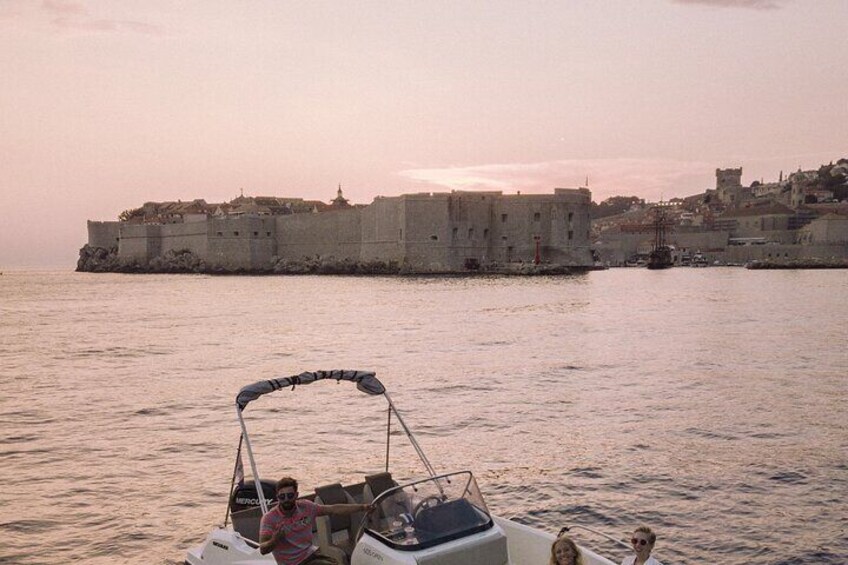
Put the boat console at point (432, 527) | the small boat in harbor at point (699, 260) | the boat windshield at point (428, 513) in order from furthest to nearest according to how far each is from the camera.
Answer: the small boat in harbor at point (699, 260) → the boat windshield at point (428, 513) → the boat console at point (432, 527)

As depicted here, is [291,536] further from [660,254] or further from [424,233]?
[660,254]

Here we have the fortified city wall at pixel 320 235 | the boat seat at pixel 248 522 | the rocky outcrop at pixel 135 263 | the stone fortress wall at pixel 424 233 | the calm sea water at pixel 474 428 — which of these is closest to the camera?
the boat seat at pixel 248 522

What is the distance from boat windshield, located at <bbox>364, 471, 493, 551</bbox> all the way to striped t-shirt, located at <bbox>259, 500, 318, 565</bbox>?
0.55m

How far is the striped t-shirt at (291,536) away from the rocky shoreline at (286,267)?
294ft

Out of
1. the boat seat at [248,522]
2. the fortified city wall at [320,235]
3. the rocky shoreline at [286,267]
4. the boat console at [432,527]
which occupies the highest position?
the fortified city wall at [320,235]

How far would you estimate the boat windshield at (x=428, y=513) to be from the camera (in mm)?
5777

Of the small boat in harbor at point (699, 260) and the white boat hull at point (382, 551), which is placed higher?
the small boat in harbor at point (699, 260)

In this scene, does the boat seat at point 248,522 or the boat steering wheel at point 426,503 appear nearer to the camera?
A: the boat steering wheel at point 426,503

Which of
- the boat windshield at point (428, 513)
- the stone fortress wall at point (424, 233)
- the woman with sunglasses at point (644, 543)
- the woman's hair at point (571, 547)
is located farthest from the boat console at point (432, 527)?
the stone fortress wall at point (424, 233)

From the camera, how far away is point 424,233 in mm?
92625

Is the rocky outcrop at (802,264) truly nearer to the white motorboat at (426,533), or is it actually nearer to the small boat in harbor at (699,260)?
the small boat in harbor at (699,260)

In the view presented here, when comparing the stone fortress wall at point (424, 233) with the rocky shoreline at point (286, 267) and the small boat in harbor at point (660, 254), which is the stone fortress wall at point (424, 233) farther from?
the small boat in harbor at point (660, 254)

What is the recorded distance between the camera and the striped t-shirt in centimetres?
604

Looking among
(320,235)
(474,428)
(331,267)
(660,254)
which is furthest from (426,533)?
(660,254)
